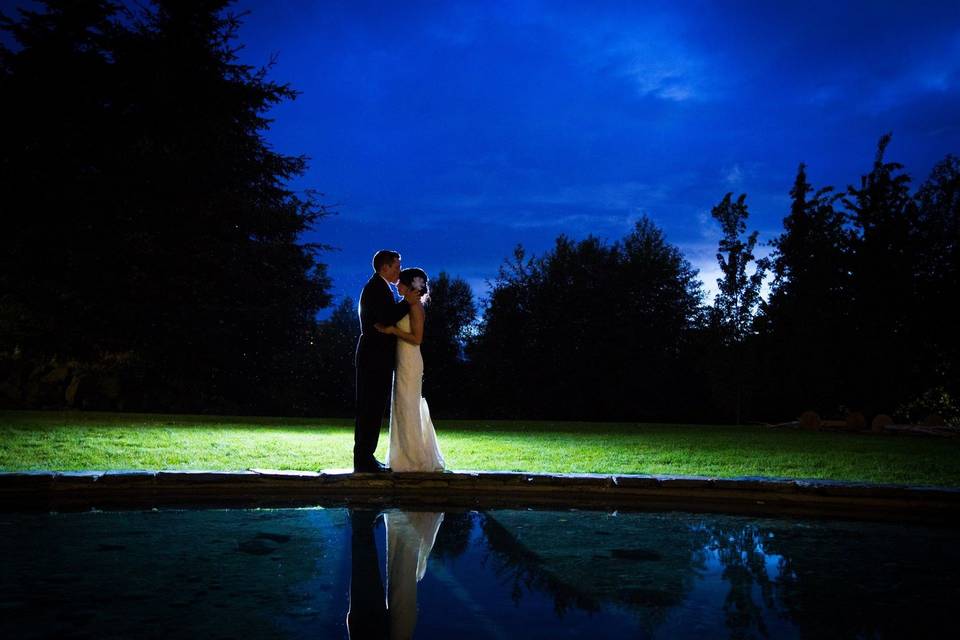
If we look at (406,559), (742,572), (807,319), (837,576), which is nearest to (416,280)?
(406,559)

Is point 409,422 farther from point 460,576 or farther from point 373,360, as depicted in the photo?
point 460,576

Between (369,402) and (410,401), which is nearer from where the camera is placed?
(369,402)

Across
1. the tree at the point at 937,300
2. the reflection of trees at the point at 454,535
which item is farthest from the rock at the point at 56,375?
the tree at the point at 937,300

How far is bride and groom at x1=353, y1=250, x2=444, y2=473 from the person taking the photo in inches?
242

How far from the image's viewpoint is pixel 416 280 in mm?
6305

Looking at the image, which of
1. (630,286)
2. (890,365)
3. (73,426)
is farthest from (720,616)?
(630,286)

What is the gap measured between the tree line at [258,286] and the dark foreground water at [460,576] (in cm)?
1928

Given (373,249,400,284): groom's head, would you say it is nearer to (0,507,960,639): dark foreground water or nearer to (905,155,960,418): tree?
(0,507,960,639): dark foreground water

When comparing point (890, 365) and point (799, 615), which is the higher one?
point (890, 365)

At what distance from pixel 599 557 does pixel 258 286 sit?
21.5 meters

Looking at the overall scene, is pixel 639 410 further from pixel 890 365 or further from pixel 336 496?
pixel 336 496

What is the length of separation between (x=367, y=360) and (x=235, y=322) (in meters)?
17.9

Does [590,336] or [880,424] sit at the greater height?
[590,336]

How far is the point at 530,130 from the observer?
189 meters
